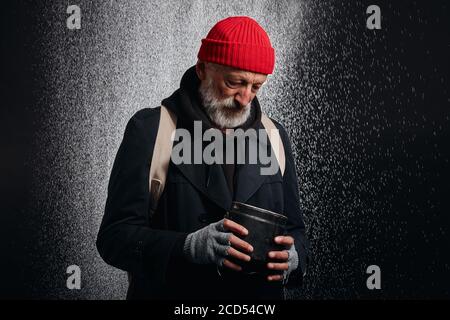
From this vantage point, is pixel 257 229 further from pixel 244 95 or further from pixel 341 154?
pixel 341 154

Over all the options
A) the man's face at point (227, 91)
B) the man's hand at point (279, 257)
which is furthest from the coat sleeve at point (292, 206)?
the man's hand at point (279, 257)

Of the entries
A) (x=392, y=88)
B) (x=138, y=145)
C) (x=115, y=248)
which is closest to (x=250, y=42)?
(x=138, y=145)

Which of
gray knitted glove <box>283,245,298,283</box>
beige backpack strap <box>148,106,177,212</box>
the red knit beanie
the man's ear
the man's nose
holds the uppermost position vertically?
the red knit beanie

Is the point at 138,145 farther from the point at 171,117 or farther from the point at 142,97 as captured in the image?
the point at 142,97

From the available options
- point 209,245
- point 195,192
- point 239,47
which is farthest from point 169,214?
point 239,47

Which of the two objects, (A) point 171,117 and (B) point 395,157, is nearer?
(A) point 171,117

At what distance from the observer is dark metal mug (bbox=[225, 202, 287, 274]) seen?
119cm

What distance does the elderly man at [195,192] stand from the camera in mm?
1351

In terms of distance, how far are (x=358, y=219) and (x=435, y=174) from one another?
418 mm

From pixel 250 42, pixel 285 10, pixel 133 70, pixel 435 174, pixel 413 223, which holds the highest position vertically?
pixel 285 10

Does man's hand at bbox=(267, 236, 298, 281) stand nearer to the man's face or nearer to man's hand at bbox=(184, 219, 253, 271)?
man's hand at bbox=(184, 219, 253, 271)

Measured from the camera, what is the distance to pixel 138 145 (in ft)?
4.63

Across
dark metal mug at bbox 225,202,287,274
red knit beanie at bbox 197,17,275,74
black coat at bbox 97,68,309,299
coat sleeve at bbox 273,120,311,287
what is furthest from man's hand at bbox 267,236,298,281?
red knit beanie at bbox 197,17,275,74

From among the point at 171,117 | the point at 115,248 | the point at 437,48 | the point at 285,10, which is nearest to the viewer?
the point at 115,248
